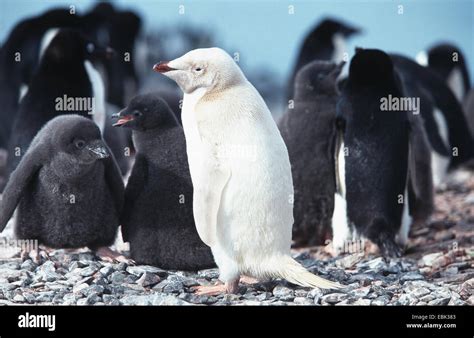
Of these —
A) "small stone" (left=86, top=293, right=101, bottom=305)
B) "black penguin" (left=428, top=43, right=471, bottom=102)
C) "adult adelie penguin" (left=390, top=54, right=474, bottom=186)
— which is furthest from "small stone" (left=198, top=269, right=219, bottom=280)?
"black penguin" (left=428, top=43, right=471, bottom=102)

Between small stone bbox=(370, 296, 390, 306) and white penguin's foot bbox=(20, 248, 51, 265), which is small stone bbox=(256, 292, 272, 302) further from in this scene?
white penguin's foot bbox=(20, 248, 51, 265)

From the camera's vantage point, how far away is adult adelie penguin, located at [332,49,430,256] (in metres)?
3.60

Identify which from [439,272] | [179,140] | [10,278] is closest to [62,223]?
[10,278]

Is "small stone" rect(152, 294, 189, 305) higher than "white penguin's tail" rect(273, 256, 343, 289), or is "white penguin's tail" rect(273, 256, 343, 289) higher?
"white penguin's tail" rect(273, 256, 343, 289)

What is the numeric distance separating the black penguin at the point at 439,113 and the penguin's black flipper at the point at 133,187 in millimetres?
1918

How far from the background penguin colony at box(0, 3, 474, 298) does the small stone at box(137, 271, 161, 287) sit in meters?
0.12

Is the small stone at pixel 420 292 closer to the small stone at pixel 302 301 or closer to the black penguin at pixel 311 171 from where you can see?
the small stone at pixel 302 301

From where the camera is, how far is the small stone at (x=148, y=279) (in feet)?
9.73

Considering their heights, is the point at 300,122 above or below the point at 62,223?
above

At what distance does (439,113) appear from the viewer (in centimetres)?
497

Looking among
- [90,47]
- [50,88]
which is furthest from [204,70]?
[90,47]
